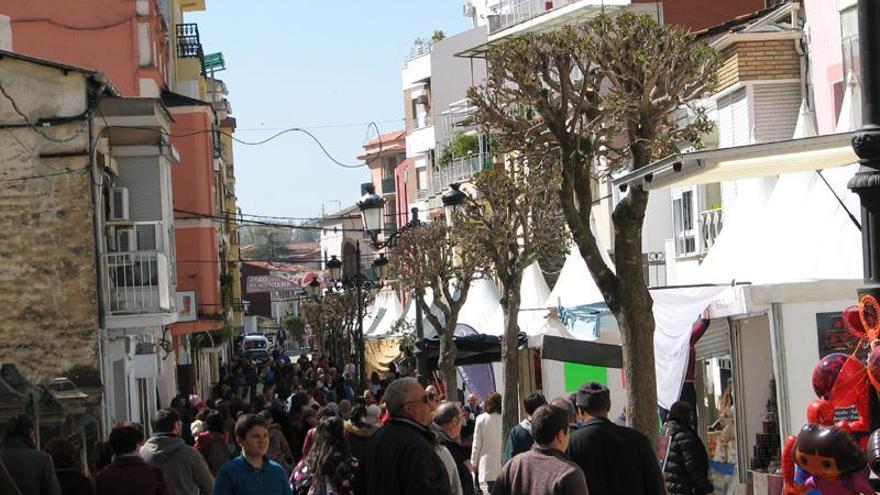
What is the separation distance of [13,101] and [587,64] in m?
10.7

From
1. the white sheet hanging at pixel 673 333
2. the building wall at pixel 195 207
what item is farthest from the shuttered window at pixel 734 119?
the building wall at pixel 195 207

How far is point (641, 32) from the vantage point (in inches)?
620

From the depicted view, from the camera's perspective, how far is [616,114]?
15.2 meters

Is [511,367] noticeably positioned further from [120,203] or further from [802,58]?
[120,203]

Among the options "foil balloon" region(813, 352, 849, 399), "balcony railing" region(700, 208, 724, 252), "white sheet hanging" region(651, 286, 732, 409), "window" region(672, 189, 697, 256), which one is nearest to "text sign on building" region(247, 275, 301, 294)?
"window" region(672, 189, 697, 256)

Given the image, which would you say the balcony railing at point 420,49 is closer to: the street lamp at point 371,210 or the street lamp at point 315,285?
the street lamp at point 315,285

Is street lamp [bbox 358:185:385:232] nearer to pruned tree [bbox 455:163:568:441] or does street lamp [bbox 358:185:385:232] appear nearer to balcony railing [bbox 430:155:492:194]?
pruned tree [bbox 455:163:568:441]

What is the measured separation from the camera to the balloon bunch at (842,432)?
780 centimetres

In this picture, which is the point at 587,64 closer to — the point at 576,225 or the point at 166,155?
the point at 576,225

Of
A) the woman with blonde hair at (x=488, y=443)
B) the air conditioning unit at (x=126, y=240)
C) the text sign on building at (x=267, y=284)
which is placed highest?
the text sign on building at (x=267, y=284)

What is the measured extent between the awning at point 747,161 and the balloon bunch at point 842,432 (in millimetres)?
1268

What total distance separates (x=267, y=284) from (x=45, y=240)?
347ft

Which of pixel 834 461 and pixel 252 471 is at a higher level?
pixel 834 461

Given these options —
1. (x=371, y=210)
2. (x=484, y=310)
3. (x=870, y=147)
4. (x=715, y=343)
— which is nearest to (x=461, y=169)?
(x=484, y=310)
